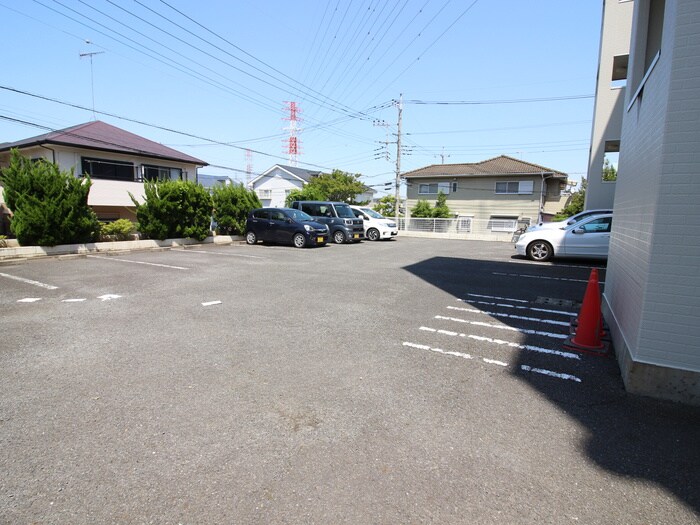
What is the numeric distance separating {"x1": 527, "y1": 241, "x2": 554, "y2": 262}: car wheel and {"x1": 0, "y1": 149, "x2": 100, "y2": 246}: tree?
1432 cm

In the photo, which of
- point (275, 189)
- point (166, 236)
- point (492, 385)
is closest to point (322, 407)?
point (492, 385)

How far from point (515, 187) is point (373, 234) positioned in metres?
15.6

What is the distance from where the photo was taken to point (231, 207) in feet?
57.0

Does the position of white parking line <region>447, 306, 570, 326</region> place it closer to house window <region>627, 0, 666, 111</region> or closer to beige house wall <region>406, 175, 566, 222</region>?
house window <region>627, 0, 666, 111</region>

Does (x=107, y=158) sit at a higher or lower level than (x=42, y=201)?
higher

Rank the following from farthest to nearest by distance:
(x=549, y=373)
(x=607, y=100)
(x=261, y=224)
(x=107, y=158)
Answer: (x=107, y=158) → (x=261, y=224) → (x=607, y=100) → (x=549, y=373)

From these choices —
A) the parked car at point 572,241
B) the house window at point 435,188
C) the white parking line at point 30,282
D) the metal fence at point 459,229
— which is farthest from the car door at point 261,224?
the house window at point 435,188

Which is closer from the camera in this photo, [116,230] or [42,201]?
[42,201]

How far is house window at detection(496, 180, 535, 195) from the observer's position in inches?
1131

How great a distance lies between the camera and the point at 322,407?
303 cm

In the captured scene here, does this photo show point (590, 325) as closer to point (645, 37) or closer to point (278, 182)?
point (645, 37)

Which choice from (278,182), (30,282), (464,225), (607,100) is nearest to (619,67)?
(607,100)

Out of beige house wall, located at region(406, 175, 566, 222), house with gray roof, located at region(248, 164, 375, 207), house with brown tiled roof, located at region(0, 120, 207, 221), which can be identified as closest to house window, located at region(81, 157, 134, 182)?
house with brown tiled roof, located at region(0, 120, 207, 221)

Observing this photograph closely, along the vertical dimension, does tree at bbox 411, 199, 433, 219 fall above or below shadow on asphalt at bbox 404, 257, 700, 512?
above
